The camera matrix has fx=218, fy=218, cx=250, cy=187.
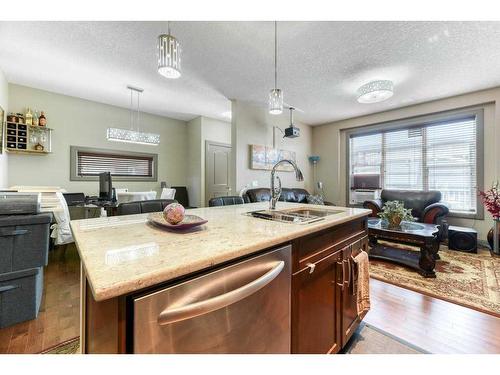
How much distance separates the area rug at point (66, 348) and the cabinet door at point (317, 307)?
147cm

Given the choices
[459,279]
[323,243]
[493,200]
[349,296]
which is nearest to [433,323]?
[349,296]

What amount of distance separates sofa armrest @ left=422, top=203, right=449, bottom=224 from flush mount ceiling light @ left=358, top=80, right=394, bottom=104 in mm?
1931

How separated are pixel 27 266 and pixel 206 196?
3.72 metres

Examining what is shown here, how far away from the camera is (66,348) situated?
1.44 meters

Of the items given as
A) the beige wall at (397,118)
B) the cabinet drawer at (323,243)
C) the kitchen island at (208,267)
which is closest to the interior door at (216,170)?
the beige wall at (397,118)

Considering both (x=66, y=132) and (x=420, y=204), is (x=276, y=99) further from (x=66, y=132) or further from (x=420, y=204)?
(x=66, y=132)

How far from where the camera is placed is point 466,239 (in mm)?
3348

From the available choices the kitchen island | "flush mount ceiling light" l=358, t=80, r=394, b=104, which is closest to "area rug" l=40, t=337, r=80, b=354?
the kitchen island

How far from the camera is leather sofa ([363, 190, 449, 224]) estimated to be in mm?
3449

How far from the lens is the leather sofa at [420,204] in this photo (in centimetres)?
A: 345

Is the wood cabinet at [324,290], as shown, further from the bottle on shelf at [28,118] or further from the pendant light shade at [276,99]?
the bottle on shelf at [28,118]

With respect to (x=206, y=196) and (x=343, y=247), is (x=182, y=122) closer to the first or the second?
(x=206, y=196)
